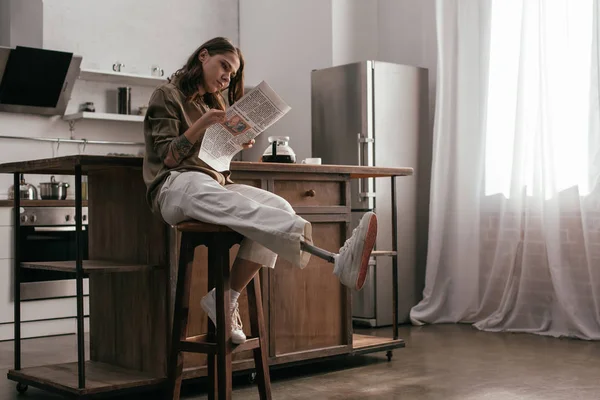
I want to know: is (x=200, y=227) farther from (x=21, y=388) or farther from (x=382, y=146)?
(x=382, y=146)

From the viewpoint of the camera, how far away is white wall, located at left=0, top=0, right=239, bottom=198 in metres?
5.84

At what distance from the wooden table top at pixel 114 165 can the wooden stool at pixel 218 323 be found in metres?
0.48

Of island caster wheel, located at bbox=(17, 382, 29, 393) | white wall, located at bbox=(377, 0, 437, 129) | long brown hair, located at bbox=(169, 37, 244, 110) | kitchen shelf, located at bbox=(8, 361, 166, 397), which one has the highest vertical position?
white wall, located at bbox=(377, 0, 437, 129)

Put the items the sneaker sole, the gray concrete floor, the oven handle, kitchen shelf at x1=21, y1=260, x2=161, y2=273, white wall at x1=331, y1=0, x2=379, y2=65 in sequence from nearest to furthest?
the sneaker sole, kitchen shelf at x1=21, y1=260, x2=161, y2=273, the gray concrete floor, the oven handle, white wall at x1=331, y1=0, x2=379, y2=65

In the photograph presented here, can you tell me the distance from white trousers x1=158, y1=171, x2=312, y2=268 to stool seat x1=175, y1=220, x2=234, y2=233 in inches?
0.7

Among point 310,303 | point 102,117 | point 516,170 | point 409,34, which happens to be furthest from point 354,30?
point 310,303

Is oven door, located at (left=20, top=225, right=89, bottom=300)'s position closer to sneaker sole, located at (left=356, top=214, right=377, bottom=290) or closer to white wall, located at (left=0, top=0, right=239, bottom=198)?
white wall, located at (left=0, top=0, right=239, bottom=198)

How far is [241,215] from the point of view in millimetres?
2742

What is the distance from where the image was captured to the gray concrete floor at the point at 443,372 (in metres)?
3.33

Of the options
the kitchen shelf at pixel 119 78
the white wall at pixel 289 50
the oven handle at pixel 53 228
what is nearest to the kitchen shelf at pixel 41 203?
the oven handle at pixel 53 228

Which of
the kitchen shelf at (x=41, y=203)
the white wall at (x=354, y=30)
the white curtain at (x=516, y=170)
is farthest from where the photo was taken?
the white wall at (x=354, y=30)

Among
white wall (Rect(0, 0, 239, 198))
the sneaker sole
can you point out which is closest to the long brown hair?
the sneaker sole

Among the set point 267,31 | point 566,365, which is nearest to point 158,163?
point 566,365

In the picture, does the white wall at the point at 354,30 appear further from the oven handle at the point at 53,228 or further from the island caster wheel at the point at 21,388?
the island caster wheel at the point at 21,388
